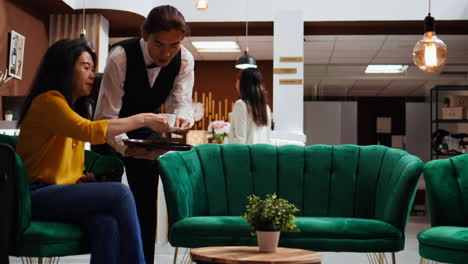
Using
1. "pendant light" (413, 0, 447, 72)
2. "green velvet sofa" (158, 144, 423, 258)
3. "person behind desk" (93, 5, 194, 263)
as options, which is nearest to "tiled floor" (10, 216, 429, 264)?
"green velvet sofa" (158, 144, 423, 258)

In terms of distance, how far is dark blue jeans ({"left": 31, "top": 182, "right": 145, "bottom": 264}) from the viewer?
2.29 metres

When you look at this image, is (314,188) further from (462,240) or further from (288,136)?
(288,136)

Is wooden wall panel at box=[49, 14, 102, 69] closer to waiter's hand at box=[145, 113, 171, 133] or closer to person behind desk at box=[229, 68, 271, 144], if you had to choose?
person behind desk at box=[229, 68, 271, 144]

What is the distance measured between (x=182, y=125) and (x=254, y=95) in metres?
2.12

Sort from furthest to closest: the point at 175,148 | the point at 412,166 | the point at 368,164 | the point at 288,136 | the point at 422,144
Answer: the point at 422,144
the point at 288,136
the point at 368,164
the point at 412,166
the point at 175,148

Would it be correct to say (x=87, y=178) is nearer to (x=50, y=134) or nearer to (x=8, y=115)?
(x=50, y=134)

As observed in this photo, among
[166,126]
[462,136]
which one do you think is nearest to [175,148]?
[166,126]

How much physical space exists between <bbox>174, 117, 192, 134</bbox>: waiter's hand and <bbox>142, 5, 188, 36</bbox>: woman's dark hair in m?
0.40

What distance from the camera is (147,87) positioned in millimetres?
2795

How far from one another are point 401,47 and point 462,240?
309 inches

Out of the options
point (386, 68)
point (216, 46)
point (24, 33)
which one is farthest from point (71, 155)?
point (386, 68)

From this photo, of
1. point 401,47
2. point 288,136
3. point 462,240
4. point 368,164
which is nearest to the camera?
point 462,240

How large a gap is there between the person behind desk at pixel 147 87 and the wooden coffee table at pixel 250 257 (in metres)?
0.47

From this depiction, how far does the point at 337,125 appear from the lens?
15.6 m
